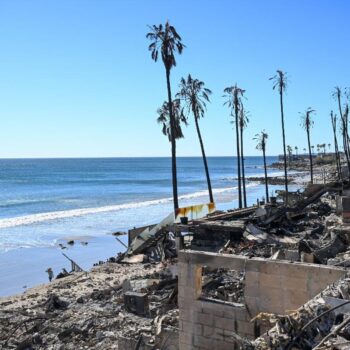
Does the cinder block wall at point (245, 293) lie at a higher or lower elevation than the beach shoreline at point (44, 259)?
higher

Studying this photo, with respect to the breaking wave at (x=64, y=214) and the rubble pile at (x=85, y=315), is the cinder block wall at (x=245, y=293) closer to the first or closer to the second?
the rubble pile at (x=85, y=315)

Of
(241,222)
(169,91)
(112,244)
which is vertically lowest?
(112,244)

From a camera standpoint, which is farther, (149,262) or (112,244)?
(112,244)

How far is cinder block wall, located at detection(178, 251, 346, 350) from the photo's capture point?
356 inches

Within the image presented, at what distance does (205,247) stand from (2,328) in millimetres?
9831

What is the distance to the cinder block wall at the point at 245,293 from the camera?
356 inches

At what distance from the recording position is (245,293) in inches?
380

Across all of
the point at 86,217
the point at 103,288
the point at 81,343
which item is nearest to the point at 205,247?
the point at 103,288

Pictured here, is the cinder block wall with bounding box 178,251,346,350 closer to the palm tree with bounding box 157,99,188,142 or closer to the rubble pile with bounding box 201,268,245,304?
the rubble pile with bounding box 201,268,245,304

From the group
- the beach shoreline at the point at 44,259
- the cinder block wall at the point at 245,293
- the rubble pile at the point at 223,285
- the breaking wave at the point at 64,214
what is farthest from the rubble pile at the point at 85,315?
the breaking wave at the point at 64,214

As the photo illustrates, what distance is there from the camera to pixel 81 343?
13688 millimetres

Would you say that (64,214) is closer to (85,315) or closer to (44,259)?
(44,259)

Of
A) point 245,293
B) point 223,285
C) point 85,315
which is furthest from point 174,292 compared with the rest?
point 245,293

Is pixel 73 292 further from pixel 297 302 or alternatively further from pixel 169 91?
pixel 169 91
